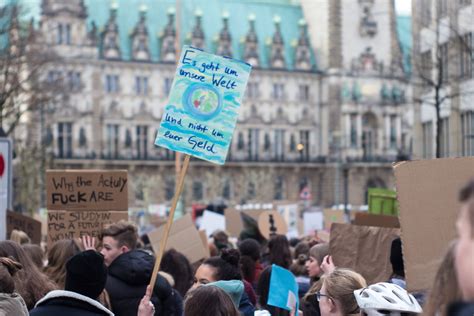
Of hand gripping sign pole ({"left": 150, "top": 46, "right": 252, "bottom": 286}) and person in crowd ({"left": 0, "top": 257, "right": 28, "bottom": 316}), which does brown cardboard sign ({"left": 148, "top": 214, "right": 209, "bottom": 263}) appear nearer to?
hand gripping sign pole ({"left": 150, "top": 46, "right": 252, "bottom": 286})

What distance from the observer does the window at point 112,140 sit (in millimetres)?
75688

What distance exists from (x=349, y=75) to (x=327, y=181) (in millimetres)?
7648

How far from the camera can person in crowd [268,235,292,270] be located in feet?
33.1

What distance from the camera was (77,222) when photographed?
29.8 ft

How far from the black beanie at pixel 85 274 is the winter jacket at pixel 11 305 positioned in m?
0.22

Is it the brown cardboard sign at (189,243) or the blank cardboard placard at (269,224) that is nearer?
the brown cardboard sign at (189,243)

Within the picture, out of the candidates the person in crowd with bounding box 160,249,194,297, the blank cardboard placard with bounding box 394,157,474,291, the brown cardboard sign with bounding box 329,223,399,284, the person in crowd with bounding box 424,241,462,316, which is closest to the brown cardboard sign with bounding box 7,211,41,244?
the person in crowd with bounding box 160,249,194,297

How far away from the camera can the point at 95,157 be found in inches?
2936

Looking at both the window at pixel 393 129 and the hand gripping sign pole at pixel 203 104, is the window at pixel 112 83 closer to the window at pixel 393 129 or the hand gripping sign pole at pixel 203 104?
the window at pixel 393 129

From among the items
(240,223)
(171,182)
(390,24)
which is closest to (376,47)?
(390,24)

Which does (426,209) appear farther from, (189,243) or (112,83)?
(112,83)

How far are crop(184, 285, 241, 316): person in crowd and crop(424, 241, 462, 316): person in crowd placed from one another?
77.0 inches

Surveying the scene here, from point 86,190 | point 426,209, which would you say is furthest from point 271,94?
point 426,209

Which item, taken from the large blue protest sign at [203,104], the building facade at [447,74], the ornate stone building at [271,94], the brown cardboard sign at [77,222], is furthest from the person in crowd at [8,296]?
the ornate stone building at [271,94]
